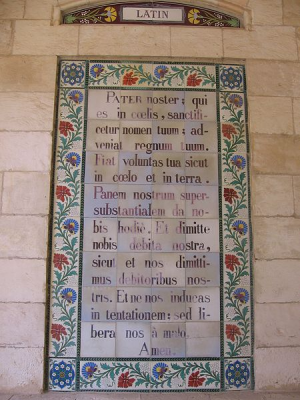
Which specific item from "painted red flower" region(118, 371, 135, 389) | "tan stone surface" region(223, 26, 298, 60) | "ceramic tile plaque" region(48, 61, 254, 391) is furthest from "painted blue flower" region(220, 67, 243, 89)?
"painted red flower" region(118, 371, 135, 389)

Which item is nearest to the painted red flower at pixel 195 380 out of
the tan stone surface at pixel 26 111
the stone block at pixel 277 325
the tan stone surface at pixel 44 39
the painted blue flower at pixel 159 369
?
the painted blue flower at pixel 159 369

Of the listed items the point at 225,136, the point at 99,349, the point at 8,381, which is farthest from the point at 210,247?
the point at 8,381

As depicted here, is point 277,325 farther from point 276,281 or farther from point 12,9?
point 12,9

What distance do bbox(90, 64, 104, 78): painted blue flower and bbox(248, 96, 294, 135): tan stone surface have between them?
1.22 metres

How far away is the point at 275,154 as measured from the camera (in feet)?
10.7

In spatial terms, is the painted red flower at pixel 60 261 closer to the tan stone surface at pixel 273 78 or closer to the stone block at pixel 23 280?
the stone block at pixel 23 280

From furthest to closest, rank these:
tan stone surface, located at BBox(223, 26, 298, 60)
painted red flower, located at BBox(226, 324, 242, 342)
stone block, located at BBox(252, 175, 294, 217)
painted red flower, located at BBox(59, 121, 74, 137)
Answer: tan stone surface, located at BBox(223, 26, 298, 60) < painted red flower, located at BBox(59, 121, 74, 137) < stone block, located at BBox(252, 175, 294, 217) < painted red flower, located at BBox(226, 324, 242, 342)

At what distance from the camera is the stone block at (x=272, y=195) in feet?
10.5

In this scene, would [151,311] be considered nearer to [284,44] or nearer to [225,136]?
[225,136]

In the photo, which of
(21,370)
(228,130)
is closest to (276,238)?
(228,130)

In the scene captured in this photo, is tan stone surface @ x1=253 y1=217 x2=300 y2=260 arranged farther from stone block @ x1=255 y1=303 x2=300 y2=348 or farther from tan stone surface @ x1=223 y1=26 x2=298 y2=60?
tan stone surface @ x1=223 y1=26 x2=298 y2=60

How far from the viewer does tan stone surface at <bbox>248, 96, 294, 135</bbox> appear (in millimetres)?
3311

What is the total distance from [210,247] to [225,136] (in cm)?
89

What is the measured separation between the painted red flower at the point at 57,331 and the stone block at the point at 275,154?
187cm
